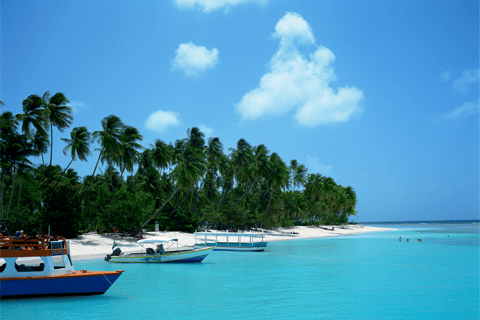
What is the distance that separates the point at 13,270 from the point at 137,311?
5519 millimetres

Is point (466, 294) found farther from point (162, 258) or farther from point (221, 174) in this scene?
point (221, 174)

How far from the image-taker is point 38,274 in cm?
1609

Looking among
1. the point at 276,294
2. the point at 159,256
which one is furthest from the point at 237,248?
the point at 276,294

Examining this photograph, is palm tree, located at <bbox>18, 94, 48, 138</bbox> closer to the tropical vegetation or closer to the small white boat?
the tropical vegetation

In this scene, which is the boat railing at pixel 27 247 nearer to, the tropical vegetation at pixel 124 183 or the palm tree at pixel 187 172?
the tropical vegetation at pixel 124 183

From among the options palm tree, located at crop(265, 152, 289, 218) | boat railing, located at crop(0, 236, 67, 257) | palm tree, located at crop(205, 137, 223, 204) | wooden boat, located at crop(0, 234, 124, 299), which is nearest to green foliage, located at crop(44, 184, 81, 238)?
wooden boat, located at crop(0, 234, 124, 299)

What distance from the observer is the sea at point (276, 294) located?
15060 millimetres

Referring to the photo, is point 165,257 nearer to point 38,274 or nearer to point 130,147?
point 38,274

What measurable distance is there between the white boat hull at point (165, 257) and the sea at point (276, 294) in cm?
52

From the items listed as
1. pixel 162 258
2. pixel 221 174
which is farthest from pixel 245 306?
pixel 221 174

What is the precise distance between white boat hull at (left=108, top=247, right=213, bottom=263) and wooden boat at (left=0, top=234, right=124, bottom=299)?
518 inches

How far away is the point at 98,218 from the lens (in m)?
42.3

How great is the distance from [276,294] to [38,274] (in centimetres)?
1066

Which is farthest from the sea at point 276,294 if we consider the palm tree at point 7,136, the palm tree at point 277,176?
the palm tree at point 277,176
